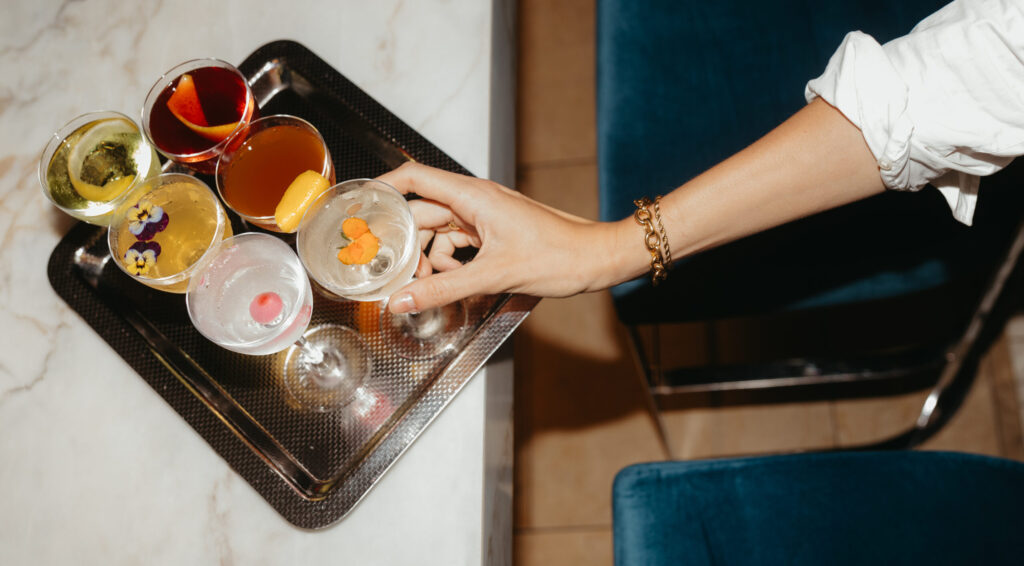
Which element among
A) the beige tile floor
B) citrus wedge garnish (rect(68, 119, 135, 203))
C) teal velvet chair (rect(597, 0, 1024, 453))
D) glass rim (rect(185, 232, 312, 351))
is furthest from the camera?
the beige tile floor

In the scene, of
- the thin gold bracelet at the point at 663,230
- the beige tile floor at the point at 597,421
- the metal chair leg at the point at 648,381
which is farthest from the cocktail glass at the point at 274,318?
the beige tile floor at the point at 597,421

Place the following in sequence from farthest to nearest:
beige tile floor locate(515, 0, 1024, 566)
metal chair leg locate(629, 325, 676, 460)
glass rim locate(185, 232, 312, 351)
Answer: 1. beige tile floor locate(515, 0, 1024, 566)
2. metal chair leg locate(629, 325, 676, 460)
3. glass rim locate(185, 232, 312, 351)

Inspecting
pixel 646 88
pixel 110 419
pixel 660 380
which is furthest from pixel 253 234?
pixel 660 380

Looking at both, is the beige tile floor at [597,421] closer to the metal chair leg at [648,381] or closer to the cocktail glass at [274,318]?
the metal chair leg at [648,381]

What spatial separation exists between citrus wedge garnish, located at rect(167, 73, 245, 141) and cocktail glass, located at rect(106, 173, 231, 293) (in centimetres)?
7

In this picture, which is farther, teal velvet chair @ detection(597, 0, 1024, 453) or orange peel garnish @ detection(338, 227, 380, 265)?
teal velvet chair @ detection(597, 0, 1024, 453)

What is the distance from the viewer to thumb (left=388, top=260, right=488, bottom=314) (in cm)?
82

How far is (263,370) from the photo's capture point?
0.92 meters

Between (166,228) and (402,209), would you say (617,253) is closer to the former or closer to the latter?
(402,209)

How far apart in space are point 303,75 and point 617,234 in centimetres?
53

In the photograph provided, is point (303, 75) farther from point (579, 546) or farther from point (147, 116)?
point (579, 546)

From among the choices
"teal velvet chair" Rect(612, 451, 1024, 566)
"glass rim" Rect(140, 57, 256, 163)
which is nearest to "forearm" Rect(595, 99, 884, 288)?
A: "teal velvet chair" Rect(612, 451, 1024, 566)

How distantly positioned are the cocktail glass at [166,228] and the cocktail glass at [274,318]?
3 cm

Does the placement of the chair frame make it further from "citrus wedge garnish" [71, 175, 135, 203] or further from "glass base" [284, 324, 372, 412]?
"citrus wedge garnish" [71, 175, 135, 203]
